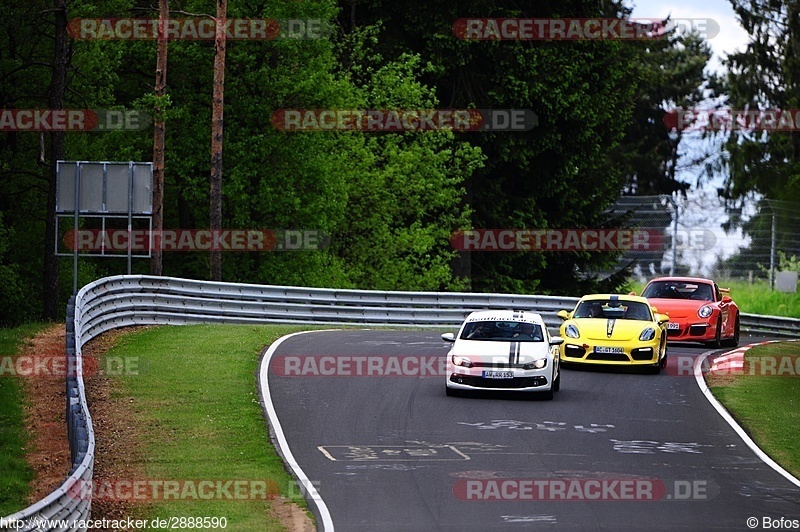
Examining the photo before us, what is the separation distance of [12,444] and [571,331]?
11.0 m

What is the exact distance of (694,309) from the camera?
1152 inches

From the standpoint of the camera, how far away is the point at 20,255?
139 feet

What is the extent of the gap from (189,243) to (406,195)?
771 centimetres
